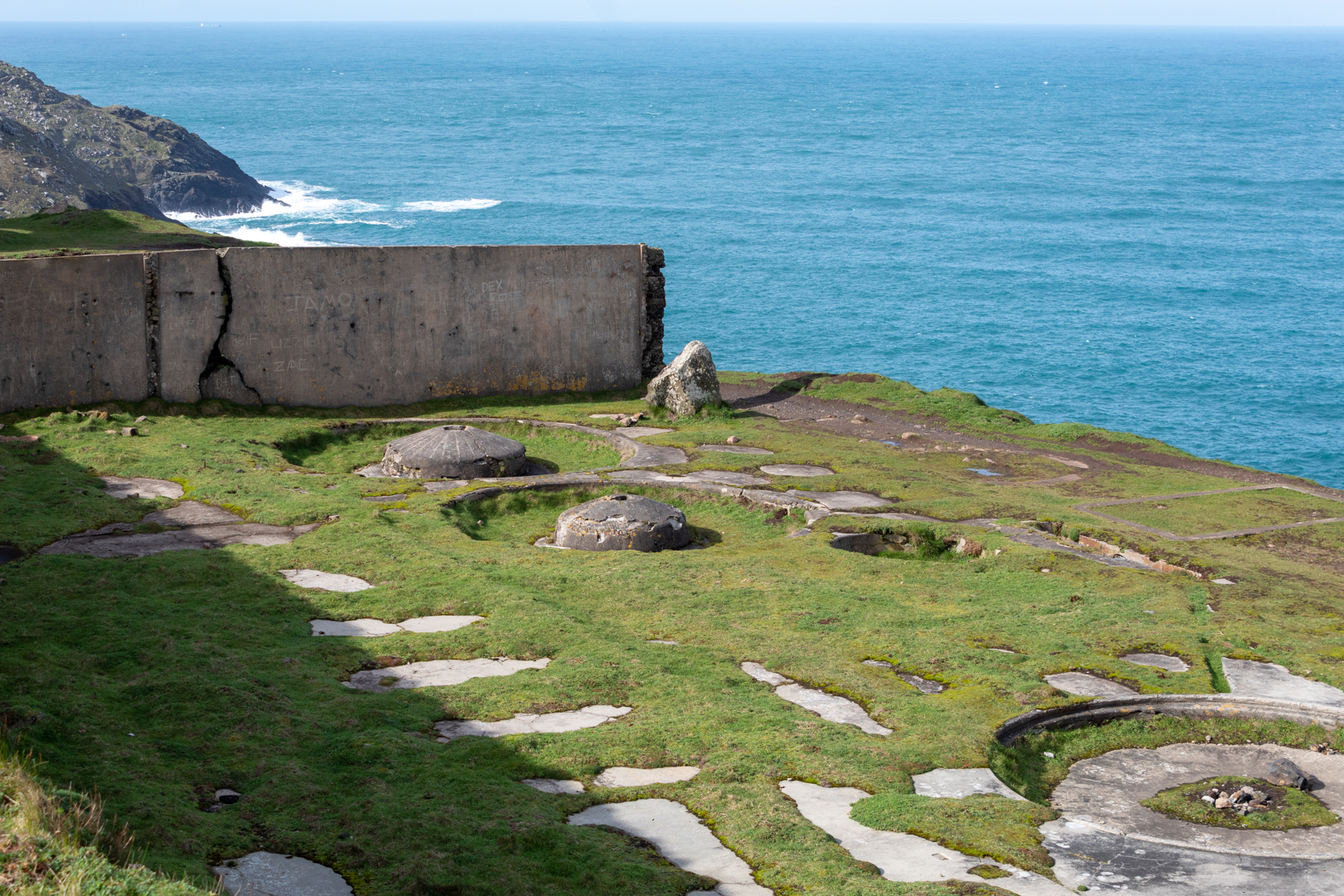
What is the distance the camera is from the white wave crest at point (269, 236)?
65500mm

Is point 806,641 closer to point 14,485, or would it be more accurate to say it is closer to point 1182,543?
point 1182,543

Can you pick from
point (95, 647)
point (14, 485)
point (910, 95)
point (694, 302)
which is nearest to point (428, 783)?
point (95, 647)

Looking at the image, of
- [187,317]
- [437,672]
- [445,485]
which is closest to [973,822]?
[437,672]

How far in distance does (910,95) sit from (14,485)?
172304mm

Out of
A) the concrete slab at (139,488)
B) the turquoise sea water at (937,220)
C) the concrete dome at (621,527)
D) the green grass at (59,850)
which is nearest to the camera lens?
the green grass at (59,850)

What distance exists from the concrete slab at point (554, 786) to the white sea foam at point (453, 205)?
250 ft

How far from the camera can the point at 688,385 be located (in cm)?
2156

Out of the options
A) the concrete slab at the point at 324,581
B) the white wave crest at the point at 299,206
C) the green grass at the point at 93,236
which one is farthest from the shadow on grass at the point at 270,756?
the white wave crest at the point at 299,206

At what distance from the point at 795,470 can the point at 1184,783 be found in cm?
964

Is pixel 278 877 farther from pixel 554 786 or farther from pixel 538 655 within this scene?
pixel 538 655

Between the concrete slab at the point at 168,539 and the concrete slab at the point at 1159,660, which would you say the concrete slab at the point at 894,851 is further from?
the concrete slab at the point at 168,539

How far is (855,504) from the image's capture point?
16.2m

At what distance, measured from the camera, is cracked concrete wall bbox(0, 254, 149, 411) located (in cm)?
1805

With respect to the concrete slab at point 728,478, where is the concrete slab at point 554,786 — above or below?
above
